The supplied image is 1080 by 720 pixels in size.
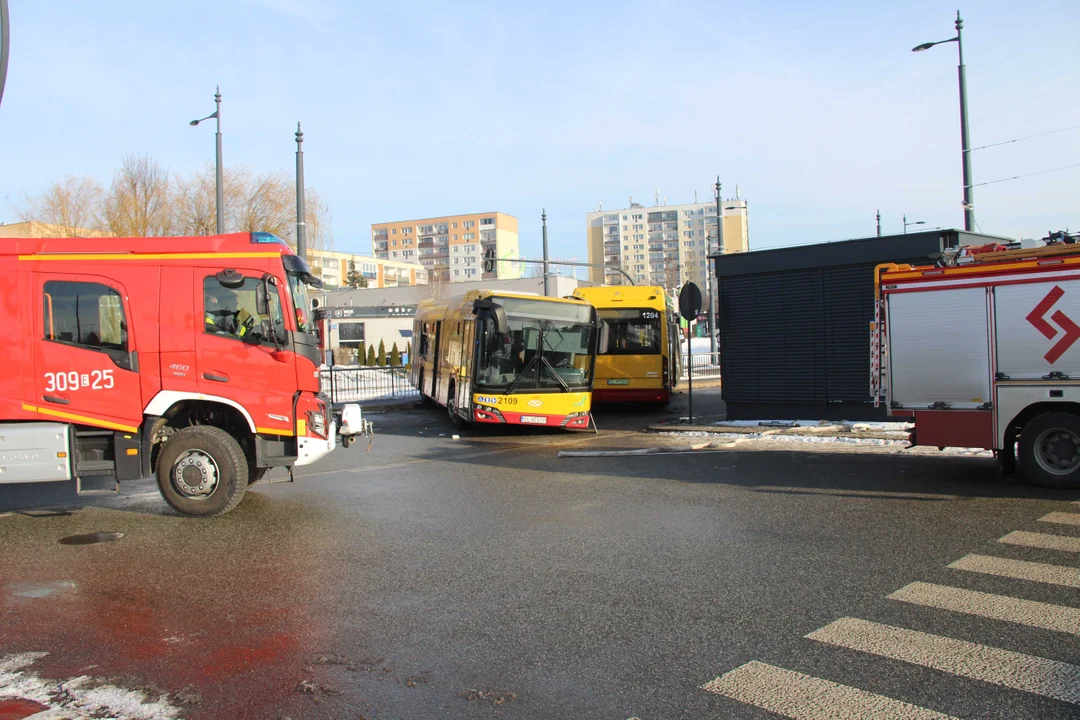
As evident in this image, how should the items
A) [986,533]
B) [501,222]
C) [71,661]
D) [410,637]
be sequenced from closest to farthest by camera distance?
[71,661], [410,637], [986,533], [501,222]

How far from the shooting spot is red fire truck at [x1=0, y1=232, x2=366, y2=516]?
27.5 feet

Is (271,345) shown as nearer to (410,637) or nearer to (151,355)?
(151,355)

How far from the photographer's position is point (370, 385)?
29.1 m

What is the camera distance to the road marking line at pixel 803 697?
385cm

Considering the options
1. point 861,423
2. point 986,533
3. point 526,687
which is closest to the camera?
point 526,687

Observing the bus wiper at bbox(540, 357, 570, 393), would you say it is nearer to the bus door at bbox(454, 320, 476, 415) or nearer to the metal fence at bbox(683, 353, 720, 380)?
the bus door at bbox(454, 320, 476, 415)

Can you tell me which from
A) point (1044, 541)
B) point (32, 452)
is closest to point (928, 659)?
point (1044, 541)

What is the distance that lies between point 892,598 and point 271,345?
639cm

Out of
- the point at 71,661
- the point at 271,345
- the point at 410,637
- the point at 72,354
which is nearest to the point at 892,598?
the point at 410,637

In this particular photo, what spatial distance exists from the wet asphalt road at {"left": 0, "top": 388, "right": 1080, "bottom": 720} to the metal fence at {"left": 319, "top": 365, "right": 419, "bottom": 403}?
16.4m

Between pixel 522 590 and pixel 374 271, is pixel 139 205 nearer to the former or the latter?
pixel 522 590

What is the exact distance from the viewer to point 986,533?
736 centimetres

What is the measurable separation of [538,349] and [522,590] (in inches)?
398

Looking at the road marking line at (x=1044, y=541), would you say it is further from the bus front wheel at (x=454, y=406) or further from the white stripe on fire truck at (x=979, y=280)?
the bus front wheel at (x=454, y=406)
